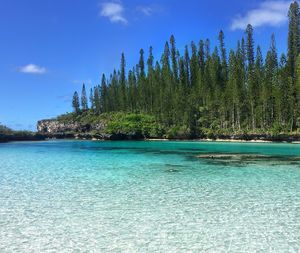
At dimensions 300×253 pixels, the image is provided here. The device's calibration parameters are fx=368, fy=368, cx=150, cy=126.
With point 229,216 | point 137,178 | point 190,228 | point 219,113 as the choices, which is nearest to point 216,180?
point 137,178

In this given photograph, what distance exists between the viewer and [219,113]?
3932 inches

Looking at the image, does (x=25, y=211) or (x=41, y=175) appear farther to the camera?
(x=41, y=175)

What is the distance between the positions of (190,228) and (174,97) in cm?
9804

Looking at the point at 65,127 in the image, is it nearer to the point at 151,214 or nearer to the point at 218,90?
the point at 218,90

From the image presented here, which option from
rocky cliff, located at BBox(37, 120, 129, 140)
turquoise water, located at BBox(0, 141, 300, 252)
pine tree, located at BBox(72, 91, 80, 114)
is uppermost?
pine tree, located at BBox(72, 91, 80, 114)

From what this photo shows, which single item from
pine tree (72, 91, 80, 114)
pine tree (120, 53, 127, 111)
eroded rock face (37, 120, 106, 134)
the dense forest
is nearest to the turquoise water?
the dense forest

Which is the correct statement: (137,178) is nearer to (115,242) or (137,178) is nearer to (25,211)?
(25,211)

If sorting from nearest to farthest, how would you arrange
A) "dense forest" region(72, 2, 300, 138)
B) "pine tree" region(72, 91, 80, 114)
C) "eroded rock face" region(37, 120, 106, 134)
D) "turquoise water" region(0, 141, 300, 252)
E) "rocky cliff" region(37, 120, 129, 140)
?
"turquoise water" region(0, 141, 300, 252), "dense forest" region(72, 2, 300, 138), "rocky cliff" region(37, 120, 129, 140), "eroded rock face" region(37, 120, 106, 134), "pine tree" region(72, 91, 80, 114)

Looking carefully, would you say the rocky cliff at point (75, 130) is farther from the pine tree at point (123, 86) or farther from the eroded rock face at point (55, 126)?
the pine tree at point (123, 86)

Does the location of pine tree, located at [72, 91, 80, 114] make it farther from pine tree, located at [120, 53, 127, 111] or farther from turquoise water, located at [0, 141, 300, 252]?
turquoise water, located at [0, 141, 300, 252]

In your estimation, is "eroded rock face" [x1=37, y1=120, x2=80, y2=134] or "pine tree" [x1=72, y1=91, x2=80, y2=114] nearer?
"eroded rock face" [x1=37, y1=120, x2=80, y2=134]

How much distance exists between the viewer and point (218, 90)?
102m

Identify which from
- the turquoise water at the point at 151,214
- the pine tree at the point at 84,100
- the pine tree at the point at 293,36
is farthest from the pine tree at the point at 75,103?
the turquoise water at the point at 151,214

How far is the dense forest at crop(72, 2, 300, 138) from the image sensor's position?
3339 inches
